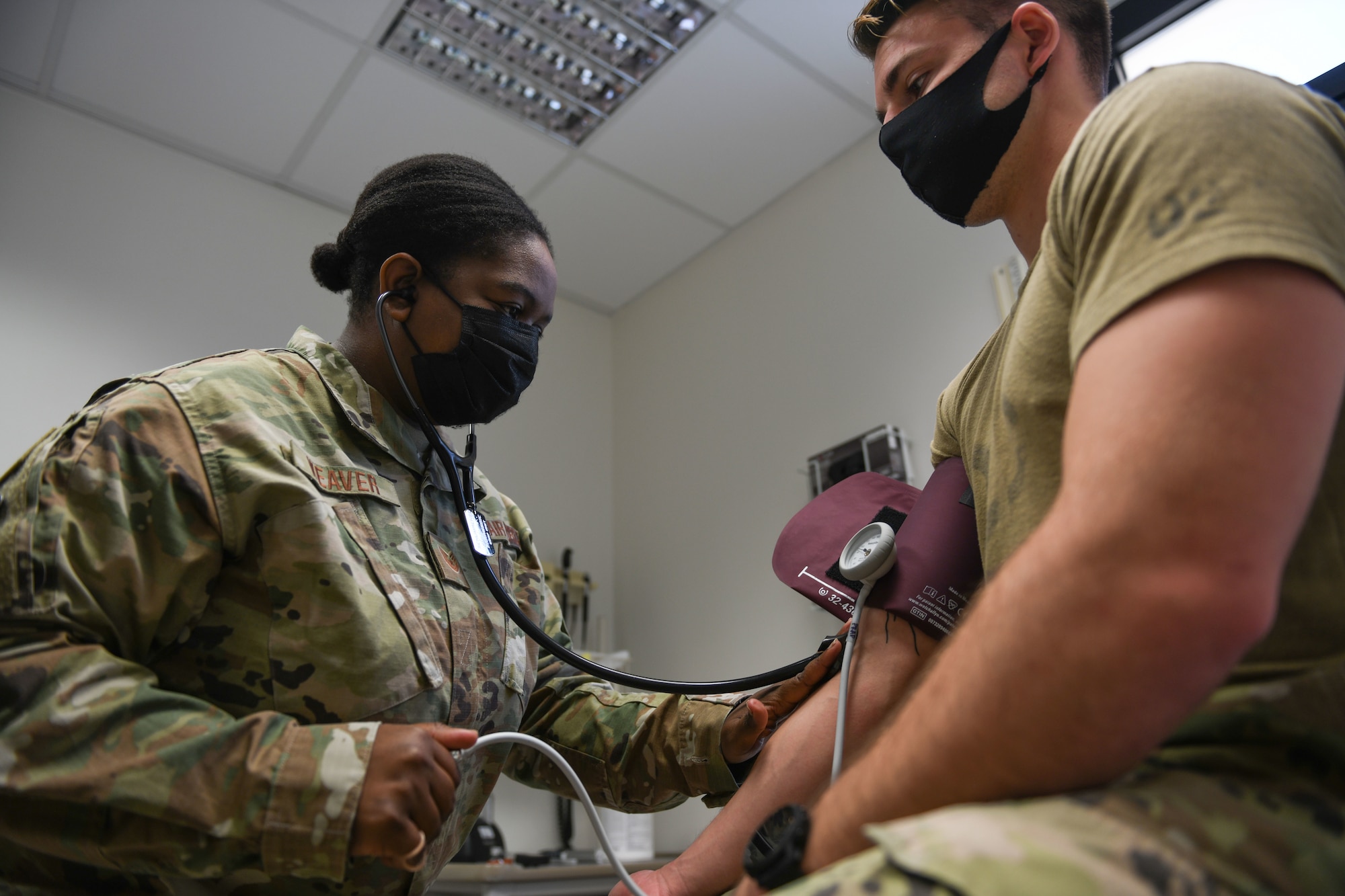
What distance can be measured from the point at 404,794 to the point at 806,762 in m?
0.50

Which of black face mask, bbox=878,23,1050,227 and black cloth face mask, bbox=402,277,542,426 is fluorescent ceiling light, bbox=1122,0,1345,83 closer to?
black face mask, bbox=878,23,1050,227

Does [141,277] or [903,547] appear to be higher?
[141,277]

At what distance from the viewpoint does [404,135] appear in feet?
9.71

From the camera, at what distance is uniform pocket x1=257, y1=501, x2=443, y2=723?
0.96m

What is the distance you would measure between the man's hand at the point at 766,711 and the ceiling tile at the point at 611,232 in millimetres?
2425

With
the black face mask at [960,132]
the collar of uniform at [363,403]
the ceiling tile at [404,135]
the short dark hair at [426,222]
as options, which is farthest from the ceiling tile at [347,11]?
the black face mask at [960,132]

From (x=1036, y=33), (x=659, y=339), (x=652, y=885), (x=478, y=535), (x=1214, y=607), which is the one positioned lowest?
(x=652, y=885)

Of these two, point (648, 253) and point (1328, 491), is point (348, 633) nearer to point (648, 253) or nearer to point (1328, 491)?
point (1328, 491)

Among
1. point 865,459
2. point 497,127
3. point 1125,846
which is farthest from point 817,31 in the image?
point 1125,846

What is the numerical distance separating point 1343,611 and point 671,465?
9.66ft

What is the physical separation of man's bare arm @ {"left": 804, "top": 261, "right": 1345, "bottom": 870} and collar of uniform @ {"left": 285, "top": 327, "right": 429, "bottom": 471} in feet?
3.07

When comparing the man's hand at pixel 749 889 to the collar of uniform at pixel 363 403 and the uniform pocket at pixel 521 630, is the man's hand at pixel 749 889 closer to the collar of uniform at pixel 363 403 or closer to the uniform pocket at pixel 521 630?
the uniform pocket at pixel 521 630

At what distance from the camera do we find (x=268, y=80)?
2729 millimetres

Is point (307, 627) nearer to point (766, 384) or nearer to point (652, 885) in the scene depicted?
point (652, 885)
